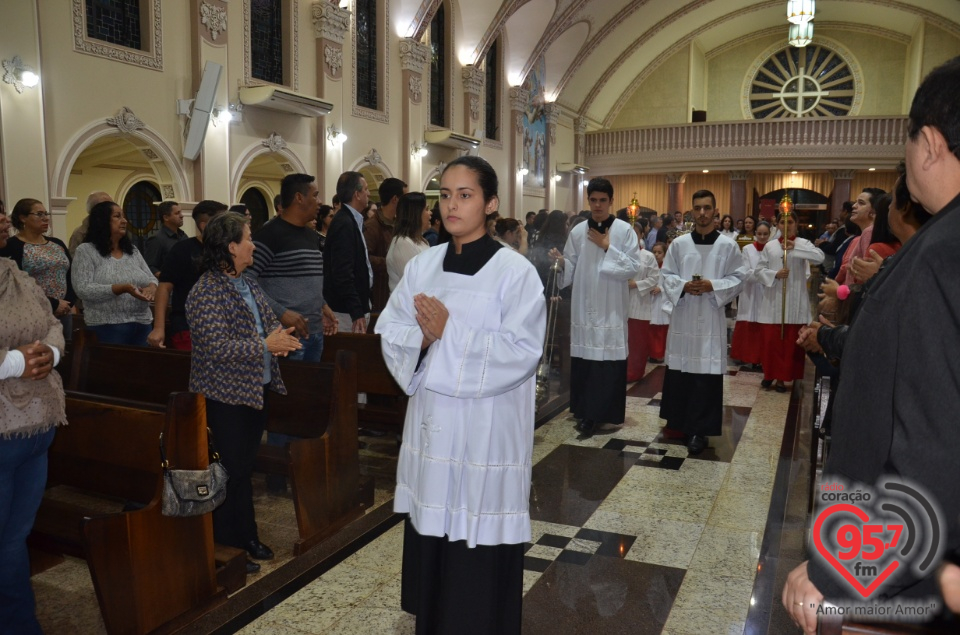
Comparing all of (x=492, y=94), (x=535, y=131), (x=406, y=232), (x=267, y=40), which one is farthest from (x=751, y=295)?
(x=535, y=131)

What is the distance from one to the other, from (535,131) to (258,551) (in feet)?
57.9

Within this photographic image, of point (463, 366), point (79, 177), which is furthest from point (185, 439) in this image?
point (79, 177)

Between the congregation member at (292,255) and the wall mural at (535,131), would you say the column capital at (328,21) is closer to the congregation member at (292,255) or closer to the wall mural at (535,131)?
the wall mural at (535,131)

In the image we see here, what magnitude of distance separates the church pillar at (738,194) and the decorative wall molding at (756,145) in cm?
49

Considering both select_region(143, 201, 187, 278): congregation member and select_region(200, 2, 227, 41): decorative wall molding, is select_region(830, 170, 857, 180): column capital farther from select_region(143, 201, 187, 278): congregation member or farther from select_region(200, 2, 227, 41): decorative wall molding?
select_region(143, 201, 187, 278): congregation member

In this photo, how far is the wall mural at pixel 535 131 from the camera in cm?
1927

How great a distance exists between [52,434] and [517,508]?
5.14ft

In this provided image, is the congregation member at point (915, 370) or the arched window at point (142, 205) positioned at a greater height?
the arched window at point (142, 205)

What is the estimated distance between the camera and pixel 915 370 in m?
1.19

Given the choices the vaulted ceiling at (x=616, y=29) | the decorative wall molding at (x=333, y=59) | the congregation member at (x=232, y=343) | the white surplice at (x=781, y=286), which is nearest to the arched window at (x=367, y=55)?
the decorative wall molding at (x=333, y=59)

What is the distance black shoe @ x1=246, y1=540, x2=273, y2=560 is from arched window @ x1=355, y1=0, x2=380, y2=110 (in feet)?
36.0

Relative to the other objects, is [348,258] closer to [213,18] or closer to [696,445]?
[696,445]

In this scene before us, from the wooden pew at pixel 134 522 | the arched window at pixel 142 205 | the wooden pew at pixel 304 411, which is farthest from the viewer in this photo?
the arched window at pixel 142 205

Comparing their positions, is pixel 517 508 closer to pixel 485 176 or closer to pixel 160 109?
pixel 485 176
